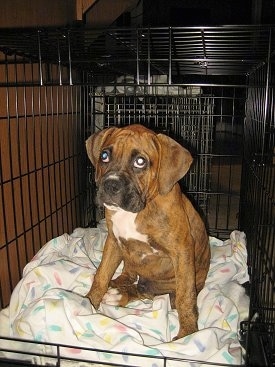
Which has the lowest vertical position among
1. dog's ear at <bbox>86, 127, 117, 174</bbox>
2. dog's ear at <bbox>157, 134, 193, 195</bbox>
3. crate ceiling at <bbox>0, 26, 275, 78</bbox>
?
dog's ear at <bbox>157, 134, 193, 195</bbox>

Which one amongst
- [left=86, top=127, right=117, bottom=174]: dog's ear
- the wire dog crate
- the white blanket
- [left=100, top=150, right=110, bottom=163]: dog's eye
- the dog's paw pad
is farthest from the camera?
the dog's paw pad

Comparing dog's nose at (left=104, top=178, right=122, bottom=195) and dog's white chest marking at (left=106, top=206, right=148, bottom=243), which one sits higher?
dog's nose at (left=104, top=178, right=122, bottom=195)

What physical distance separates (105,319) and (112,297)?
0.37 meters

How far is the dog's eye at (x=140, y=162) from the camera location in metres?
1.91

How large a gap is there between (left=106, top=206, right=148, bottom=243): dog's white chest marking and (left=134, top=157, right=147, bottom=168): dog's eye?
243 mm

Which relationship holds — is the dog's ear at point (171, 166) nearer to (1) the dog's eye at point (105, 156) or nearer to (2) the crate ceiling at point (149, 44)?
(1) the dog's eye at point (105, 156)

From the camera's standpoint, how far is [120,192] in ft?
5.90

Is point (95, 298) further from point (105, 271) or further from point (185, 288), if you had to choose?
point (185, 288)

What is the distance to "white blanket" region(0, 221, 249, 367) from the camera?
1740 millimetres

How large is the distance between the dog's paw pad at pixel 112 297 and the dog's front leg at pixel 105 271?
0.06 meters

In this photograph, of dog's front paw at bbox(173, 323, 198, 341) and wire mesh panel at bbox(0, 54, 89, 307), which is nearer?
dog's front paw at bbox(173, 323, 198, 341)

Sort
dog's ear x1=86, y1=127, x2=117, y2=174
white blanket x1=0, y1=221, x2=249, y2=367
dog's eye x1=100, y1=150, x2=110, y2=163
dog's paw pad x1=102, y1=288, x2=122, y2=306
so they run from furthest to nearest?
dog's paw pad x1=102, y1=288, x2=122, y2=306 < dog's ear x1=86, y1=127, x2=117, y2=174 < dog's eye x1=100, y1=150, x2=110, y2=163 < white blanket x1=0, y1=221, x2=249, y2=367

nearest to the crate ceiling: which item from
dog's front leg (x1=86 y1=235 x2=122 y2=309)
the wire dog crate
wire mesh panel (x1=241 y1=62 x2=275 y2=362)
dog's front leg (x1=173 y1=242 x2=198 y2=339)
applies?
the wire dog crate

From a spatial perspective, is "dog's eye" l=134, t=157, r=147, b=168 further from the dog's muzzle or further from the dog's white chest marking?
the dog's white chest marking
